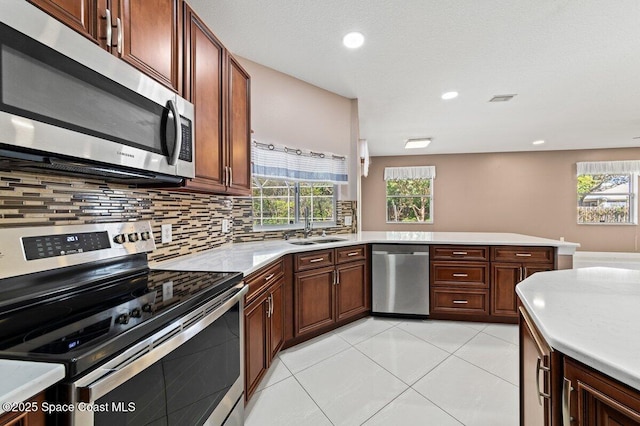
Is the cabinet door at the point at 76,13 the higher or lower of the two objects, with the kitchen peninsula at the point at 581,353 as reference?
higher

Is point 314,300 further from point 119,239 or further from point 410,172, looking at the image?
point 410,172

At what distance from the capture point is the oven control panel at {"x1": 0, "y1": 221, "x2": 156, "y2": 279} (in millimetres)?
996

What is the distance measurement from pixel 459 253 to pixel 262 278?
2171 millimetres

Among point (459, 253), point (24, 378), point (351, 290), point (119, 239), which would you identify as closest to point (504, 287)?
point (459, 253)

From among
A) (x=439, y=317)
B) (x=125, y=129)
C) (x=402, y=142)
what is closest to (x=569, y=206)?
(x=402, y=142)

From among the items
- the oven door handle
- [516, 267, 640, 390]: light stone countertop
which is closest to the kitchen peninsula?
[516, 267, 640, 390]: light stone countertop

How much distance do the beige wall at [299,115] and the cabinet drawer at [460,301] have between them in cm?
151

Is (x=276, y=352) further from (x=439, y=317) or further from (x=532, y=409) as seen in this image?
→ (x=439, y=317)

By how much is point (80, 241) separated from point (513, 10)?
2.91 metres

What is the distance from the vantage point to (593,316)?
90 centimetres

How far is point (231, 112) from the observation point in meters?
2.12

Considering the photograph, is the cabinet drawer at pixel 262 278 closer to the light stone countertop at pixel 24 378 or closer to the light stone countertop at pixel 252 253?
the light stone countertop at pixel 252 253

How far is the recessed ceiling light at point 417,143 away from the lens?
5637 mm

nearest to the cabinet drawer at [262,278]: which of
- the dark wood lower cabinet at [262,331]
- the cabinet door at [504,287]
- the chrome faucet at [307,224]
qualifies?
the dark wood lower cabinet at [262,331]
